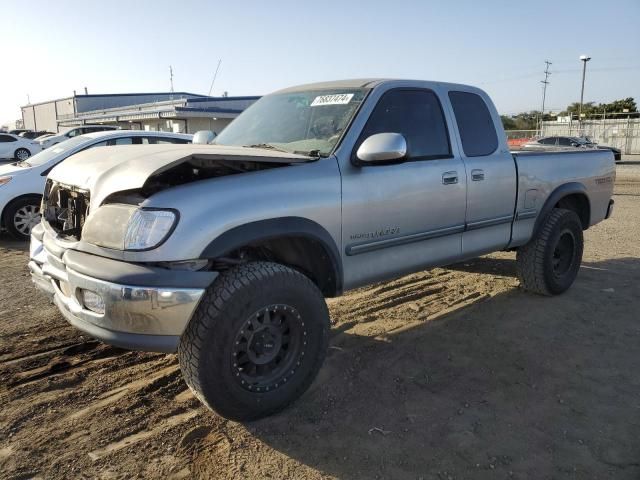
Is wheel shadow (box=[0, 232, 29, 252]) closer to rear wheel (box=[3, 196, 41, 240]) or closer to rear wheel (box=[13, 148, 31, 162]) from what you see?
rear wheel (box=[3, 196, 41, 240])

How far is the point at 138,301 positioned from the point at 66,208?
4.09 feet

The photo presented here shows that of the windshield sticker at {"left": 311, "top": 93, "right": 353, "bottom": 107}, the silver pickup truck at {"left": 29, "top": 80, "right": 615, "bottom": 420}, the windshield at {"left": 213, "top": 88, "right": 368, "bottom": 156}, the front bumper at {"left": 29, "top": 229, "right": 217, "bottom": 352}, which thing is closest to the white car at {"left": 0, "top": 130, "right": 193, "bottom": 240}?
the windshield at {"left": 213, "top": 88, "right": 368, "bottom": 156}

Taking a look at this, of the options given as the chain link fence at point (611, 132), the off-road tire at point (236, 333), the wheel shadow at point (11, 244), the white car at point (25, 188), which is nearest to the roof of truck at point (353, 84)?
the off-road tire at point (236, 333)

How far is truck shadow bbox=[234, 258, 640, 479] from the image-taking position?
8.91 ft

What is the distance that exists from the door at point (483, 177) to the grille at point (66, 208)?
2873mm

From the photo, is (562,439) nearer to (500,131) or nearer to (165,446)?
(165,446)

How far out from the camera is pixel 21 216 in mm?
7750

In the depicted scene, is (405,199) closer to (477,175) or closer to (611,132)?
(477,175)

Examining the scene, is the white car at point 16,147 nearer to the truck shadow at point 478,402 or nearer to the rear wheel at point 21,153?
the rear wheel at point 21,153

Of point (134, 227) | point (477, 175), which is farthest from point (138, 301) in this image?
point (477, 175)

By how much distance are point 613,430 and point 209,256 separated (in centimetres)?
251

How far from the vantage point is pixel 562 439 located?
291 cm

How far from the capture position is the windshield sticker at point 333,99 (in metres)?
3.80

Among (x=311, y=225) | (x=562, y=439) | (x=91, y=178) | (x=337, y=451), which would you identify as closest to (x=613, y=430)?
(x=562, y=439)
